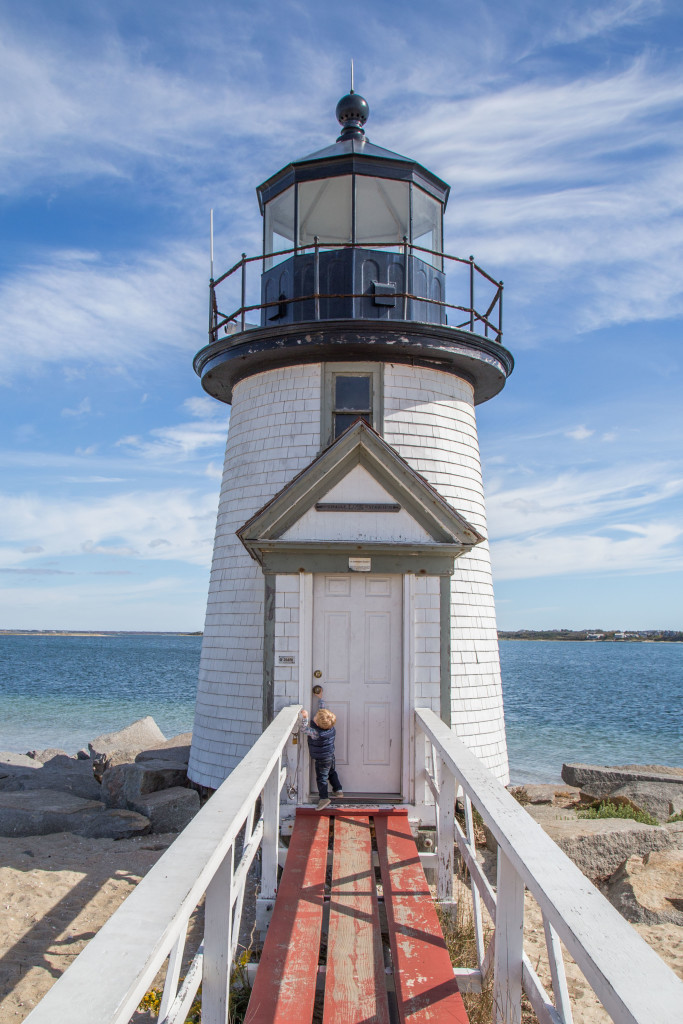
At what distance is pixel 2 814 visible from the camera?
30.2 ft

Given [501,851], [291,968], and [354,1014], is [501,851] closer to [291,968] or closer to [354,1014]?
[354,1014]

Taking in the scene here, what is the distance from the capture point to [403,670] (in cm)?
757

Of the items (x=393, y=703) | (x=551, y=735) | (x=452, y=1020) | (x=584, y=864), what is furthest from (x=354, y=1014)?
(x=551, y=735)

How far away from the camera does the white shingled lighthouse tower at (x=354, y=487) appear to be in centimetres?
751

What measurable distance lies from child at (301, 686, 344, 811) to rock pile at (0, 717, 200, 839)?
125 inches

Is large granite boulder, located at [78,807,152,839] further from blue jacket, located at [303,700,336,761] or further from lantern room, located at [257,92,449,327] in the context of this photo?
lantern room, located at [257,92,449,327]

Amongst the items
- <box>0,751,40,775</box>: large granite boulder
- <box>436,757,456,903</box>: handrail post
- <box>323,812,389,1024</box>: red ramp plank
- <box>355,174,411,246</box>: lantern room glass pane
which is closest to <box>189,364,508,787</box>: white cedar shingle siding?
<box>355,174,411,246</box>: lantern room glass pane

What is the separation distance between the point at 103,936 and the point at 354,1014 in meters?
1.71

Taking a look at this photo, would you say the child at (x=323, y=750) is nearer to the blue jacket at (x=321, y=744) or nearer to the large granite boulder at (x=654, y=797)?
the blue jacket at (x=321, y=744)

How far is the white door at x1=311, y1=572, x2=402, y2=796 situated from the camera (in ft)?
24.6

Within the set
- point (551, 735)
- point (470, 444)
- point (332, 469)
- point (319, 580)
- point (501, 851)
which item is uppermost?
point (470, 444)

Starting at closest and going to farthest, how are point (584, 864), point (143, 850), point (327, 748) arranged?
point (327, 748) < point (584, 864) < point (143, 850)

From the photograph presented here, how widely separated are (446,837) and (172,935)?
3.57 m

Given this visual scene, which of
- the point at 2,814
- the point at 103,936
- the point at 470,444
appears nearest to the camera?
the point at 103,936
